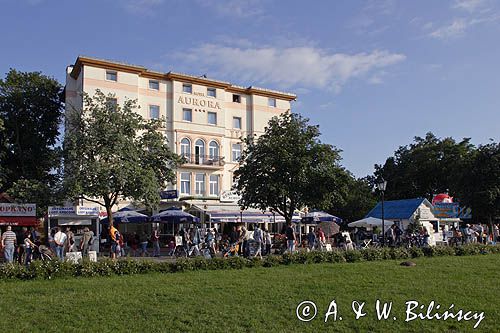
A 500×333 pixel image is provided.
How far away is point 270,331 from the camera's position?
27.9ft

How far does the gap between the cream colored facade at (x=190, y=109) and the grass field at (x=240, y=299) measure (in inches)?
1132

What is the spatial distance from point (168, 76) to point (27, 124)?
485 inches

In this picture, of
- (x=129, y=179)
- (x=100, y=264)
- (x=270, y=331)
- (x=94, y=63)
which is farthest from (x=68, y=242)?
(x=94, y=63)

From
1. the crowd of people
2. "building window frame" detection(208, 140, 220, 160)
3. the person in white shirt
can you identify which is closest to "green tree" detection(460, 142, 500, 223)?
the crowd of people

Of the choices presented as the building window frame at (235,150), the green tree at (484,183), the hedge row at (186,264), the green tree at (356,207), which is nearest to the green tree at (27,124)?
the building window frame at (235,150)

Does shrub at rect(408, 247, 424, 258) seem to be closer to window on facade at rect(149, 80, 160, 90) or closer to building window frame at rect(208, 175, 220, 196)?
building window frame at rect(208, 175, 220, 196)

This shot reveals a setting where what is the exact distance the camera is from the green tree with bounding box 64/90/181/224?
2628 cm

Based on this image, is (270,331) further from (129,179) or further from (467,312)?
(129,179)

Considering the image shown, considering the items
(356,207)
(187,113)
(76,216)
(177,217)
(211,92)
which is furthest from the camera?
(356,207)

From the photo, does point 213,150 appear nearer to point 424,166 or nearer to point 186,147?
point 186,147

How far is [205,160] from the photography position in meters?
44.8

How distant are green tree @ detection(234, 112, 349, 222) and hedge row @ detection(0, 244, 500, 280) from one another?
6862 millimetres

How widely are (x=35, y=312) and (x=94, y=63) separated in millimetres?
33631

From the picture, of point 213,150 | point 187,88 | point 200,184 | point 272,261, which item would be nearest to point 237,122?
point 213,150
